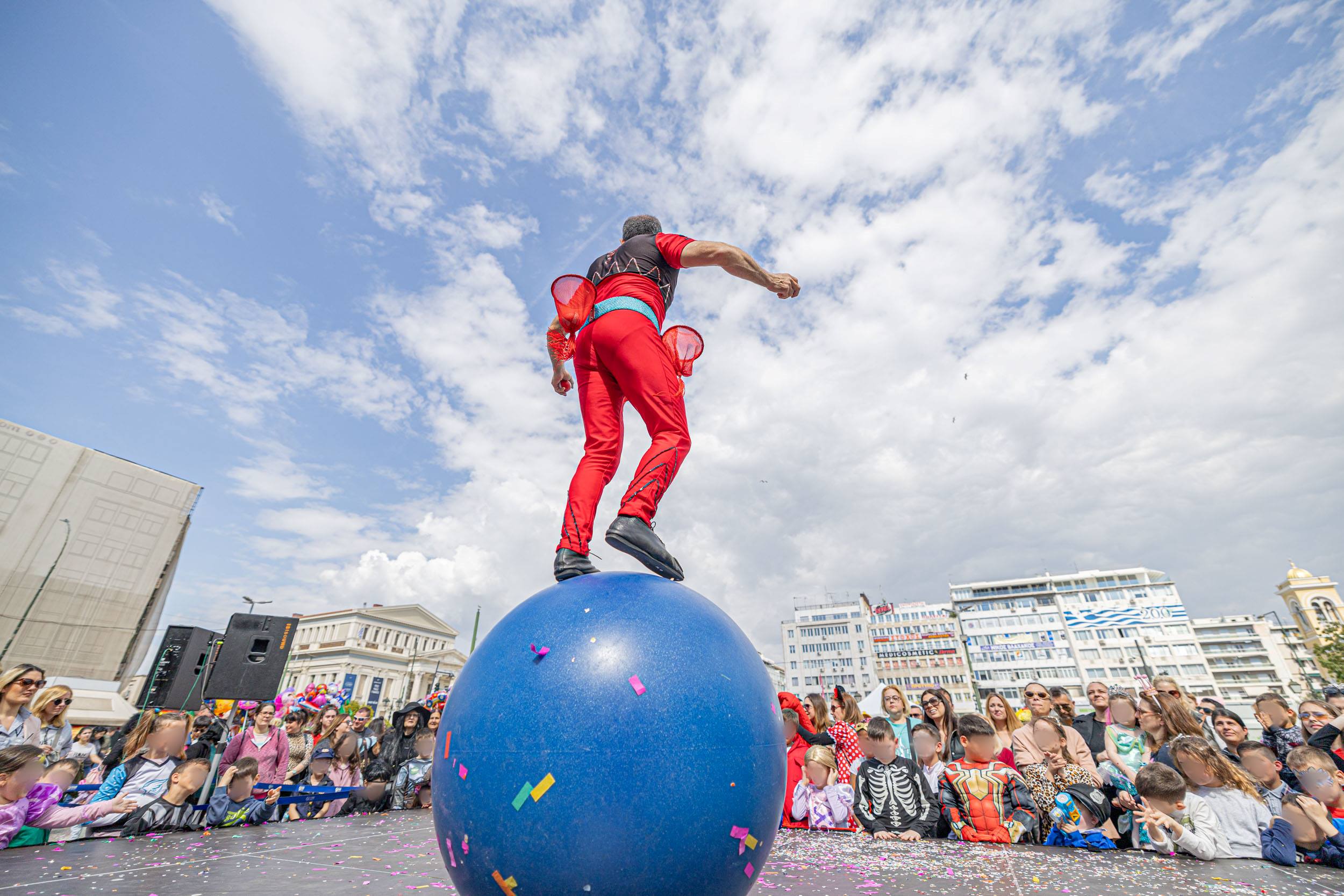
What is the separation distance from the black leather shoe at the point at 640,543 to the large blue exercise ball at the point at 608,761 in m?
0.67

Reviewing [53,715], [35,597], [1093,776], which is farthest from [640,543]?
[35,597]

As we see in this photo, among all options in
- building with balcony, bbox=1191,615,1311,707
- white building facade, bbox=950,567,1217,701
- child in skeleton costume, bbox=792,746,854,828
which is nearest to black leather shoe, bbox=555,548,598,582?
child in skeleton costume, bbox=792,746,854,828

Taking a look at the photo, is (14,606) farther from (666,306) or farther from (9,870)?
(666,306)

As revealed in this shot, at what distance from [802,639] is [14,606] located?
99.0 meters

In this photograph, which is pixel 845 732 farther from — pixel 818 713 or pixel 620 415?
pixel 620 415

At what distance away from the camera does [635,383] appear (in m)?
3.57

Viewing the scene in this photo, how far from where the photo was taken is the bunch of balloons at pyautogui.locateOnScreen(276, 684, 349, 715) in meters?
12.0

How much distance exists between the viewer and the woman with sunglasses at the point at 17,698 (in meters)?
6.39

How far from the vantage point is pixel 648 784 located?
2055mm

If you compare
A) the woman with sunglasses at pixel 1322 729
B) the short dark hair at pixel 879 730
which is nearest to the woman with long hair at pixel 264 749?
the short dark hair at pixel 879 730

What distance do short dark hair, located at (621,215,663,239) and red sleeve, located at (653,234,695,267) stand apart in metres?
0.32

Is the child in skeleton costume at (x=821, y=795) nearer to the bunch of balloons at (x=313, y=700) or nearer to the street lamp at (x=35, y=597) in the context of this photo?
the bunch of balloons at (x=313, y=700)

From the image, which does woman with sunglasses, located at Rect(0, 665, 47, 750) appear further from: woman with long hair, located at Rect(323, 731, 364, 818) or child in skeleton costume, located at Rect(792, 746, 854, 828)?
child in skeleton costume, located at Rect(792, 746, 854, 828)

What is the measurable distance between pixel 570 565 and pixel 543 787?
52.5 inches
